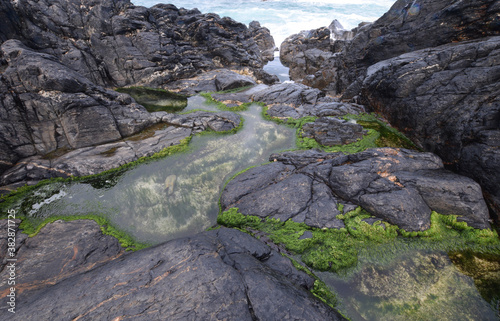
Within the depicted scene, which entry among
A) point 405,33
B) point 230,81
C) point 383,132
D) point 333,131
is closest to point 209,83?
point 230,81

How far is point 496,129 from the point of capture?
10.0 meters

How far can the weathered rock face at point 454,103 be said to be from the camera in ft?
33.2

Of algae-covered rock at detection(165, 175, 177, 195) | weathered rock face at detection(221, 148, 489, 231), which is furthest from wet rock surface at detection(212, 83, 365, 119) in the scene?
algae-covered rock at detection(165, 175, 177, 195)

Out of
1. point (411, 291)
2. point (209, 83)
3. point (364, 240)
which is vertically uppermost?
point (209, 83)

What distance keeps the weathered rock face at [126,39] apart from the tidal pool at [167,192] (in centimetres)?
1727

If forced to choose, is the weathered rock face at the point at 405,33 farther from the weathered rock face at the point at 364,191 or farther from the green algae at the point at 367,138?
the weathered rock face at the point at 364,191

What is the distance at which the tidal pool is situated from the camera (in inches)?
418

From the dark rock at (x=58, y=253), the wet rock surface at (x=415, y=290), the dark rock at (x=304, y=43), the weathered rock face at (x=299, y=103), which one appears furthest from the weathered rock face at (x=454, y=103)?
the dark rock at (x=304, y=43)

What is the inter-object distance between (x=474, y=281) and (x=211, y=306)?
9.52 meters

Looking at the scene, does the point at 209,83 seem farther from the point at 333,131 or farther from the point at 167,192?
the point at 167,192

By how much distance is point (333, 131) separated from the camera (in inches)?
654

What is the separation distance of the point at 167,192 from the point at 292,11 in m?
82.6

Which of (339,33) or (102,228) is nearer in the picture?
(102,228)

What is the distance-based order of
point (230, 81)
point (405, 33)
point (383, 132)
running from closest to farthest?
point (383, 132) → point (405, 33) → point (230, 81)
